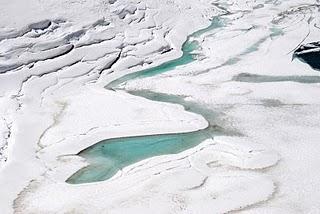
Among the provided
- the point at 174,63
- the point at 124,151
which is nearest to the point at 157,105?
the point at 124,151

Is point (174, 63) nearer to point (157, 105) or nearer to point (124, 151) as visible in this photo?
point (157, 105)

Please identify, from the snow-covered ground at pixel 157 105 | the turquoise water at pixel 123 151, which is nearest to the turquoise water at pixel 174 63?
the snow-covered ground at pixel 157 105

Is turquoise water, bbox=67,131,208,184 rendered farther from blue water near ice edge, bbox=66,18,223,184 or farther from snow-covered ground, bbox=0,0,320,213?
snow-covered ground, bbox=0,0,320,213

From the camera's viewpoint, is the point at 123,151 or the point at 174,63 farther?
the point at 174,63

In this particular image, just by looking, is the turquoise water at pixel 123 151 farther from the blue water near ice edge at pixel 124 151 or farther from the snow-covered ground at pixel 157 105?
the snow-covered ground at pixel 157 105

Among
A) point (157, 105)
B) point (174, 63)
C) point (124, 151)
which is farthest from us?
point (174, 63)

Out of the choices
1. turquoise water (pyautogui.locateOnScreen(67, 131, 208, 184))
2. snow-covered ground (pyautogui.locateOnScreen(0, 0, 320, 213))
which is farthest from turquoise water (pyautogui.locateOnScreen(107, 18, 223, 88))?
turquoise water (pyautogui.locateOnScreen(67, 131, 208, 184))

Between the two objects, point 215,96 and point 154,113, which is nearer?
point 154,113

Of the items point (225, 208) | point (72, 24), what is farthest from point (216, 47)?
point (225, 208)

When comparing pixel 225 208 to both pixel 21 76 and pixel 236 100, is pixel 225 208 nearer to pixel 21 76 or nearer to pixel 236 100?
pixel 236 100
